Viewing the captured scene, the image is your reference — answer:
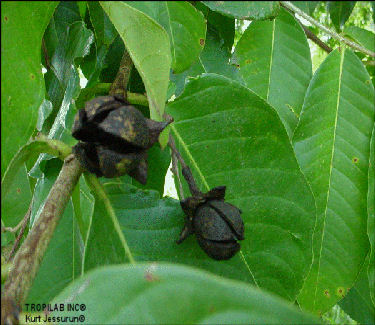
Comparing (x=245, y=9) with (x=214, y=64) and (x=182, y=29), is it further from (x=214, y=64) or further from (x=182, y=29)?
(x=214, y=64)

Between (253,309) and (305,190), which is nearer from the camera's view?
(253,309)

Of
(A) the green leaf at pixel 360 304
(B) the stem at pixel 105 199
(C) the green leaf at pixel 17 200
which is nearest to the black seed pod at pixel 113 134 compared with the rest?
(B) the stem at pixel 105 199

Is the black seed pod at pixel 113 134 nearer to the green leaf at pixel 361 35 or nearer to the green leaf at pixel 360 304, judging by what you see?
the green leaf at pixel 361 35

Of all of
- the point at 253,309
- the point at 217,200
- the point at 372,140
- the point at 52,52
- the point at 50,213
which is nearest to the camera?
the point at 253,309

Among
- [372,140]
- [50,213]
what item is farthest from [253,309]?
[372,140]

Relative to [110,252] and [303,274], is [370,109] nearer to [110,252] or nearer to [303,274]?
[303,274]

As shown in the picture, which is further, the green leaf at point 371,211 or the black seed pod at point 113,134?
the green leaf at point 371,211
